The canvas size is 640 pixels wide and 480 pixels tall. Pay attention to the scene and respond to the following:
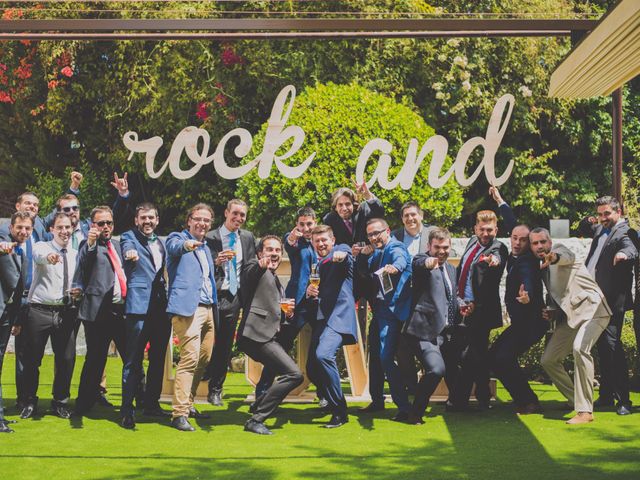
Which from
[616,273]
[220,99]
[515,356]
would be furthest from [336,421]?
[220,99]

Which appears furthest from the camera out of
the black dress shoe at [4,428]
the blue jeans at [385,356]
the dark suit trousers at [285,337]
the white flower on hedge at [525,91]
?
the white flower on hedge at [525,91]

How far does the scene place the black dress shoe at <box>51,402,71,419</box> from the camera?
8461mm

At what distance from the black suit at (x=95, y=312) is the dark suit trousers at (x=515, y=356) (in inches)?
135

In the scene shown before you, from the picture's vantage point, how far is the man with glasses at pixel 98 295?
8383mm

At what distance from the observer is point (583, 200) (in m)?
17.6

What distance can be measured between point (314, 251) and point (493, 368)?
2005 millimetres

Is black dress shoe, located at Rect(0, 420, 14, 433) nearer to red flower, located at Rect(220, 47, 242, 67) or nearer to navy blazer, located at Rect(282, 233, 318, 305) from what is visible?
navy blazer, located at Rect(282, 233, 318, 305)

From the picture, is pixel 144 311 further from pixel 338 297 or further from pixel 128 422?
pixel 338 297

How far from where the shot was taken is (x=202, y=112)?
52.5ft

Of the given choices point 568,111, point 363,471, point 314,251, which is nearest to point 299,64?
point 568,111

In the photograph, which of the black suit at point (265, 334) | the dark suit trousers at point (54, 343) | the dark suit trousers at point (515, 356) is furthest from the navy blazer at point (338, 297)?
the dark suit trousers at point (54, 343)

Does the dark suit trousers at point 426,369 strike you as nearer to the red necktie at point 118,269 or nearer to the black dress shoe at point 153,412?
the black dress shoe at point 153,412

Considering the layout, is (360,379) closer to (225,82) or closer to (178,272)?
(178,272)

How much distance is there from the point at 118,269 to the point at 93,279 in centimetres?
27
